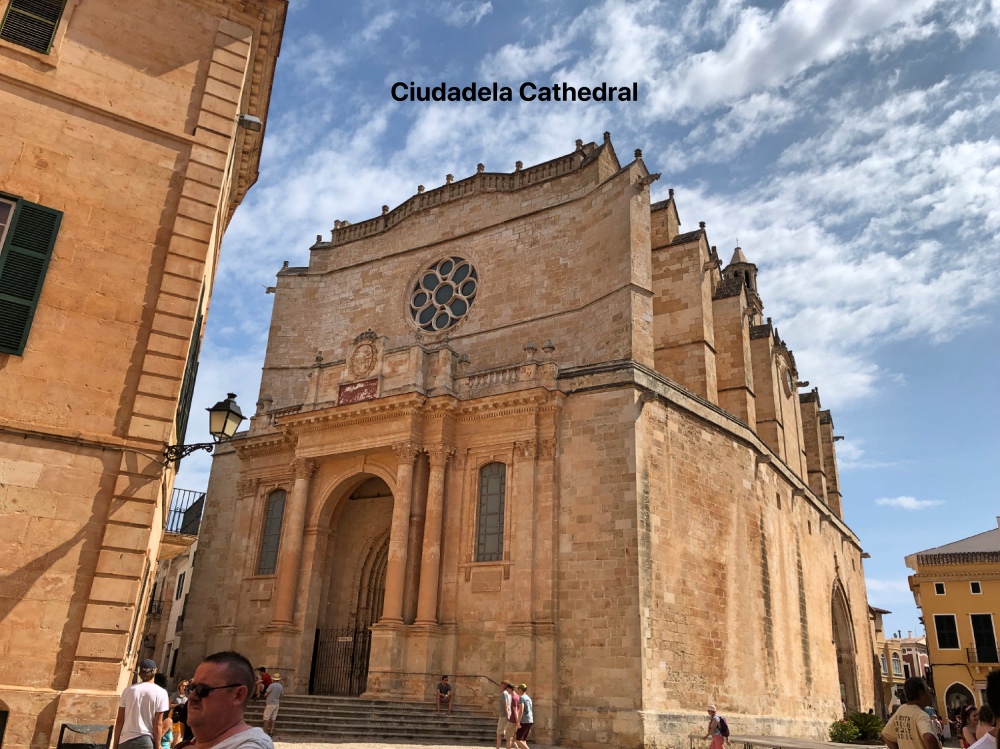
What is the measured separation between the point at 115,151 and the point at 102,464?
352cm

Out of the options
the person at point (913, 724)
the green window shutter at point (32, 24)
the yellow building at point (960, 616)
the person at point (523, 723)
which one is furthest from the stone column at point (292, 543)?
the yellow building at point (960, 616)

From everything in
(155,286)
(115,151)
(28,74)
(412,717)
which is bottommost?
(412,717)

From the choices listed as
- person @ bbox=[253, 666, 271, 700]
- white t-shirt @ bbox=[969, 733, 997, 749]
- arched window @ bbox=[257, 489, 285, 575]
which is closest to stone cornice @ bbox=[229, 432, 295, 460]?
arched window @ bbox=[257, 489, 285, 575]

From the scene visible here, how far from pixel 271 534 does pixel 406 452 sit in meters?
5.05

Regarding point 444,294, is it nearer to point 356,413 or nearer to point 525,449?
point 356,413

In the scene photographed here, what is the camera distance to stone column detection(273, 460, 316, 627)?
57.5 feet

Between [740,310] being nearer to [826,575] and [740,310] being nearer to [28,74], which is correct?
[826,575]

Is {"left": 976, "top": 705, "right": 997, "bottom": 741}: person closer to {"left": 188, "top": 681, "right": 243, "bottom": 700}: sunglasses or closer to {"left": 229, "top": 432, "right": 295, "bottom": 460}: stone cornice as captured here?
{"left": 188, "top": 681, "right": 243, "bottom": 700}: sunglasses

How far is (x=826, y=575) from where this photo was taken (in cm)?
2541

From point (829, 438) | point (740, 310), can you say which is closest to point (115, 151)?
point (740, 310)

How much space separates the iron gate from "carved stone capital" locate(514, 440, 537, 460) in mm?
5569

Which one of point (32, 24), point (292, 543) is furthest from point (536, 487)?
point (32, 24)

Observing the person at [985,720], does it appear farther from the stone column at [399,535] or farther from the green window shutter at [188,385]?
the stone column at [399,535]

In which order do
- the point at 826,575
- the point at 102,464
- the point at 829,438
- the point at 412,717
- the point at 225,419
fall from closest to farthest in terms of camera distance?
the point at 102,464 → the point at 225,419 → the point at 412,717 → the point at 826,575 → the point at 829,438
